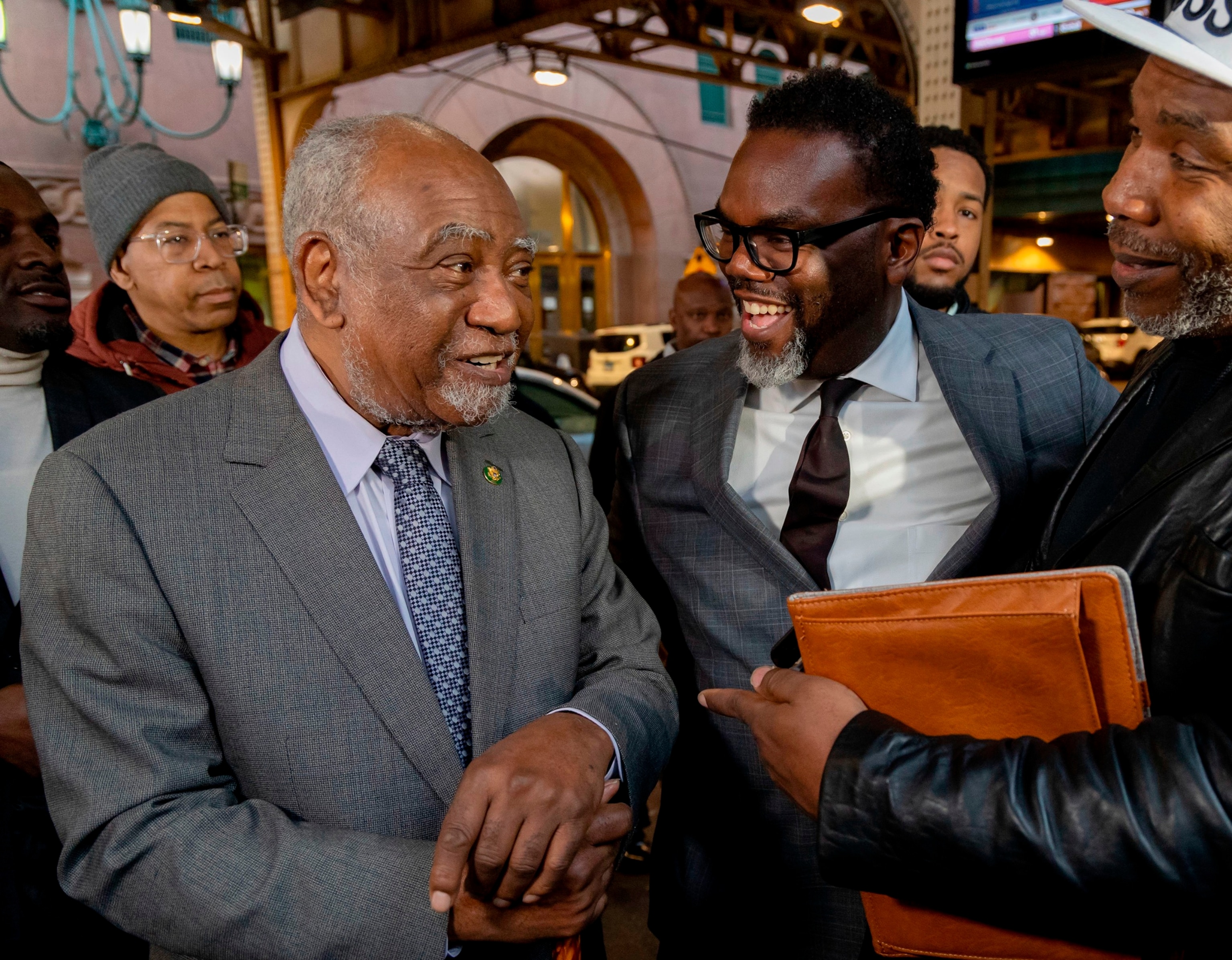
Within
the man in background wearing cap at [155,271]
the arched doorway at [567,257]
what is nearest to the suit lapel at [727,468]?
the man in background wearing cap at [155,271]

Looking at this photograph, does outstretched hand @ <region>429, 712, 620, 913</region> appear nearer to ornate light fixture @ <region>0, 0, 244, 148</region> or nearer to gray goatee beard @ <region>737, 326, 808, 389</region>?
gray goatee beard @ <region>737, 326, 808, 389</region>

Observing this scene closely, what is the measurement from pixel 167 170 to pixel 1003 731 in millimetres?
2679

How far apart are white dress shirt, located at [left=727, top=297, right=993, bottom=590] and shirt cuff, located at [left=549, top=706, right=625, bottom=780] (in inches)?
21.9

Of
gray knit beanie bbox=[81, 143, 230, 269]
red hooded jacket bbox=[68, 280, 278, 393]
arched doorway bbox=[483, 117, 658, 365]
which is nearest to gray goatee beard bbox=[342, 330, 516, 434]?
red hooded jacket bbox=[68, 280, 278, 393]

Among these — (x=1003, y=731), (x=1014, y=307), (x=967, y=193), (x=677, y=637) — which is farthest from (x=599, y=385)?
(x=1003, y=731)

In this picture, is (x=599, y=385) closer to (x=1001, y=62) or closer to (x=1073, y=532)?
(x=1001, y=62)

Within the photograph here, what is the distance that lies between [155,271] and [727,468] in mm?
1871

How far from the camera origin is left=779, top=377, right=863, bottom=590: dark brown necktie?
173 cm

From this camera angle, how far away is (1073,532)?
1.40m

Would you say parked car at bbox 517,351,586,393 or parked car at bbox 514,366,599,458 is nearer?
parked car at bbox 514,366,599,458

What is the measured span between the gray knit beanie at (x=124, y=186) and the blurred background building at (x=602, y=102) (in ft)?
11.4

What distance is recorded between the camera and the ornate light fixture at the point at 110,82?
9312mm

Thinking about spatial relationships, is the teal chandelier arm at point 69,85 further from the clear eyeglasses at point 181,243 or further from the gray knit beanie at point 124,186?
the clear eyeglasses at point 181,243

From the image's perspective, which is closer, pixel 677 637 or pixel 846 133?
pixel 846 133
